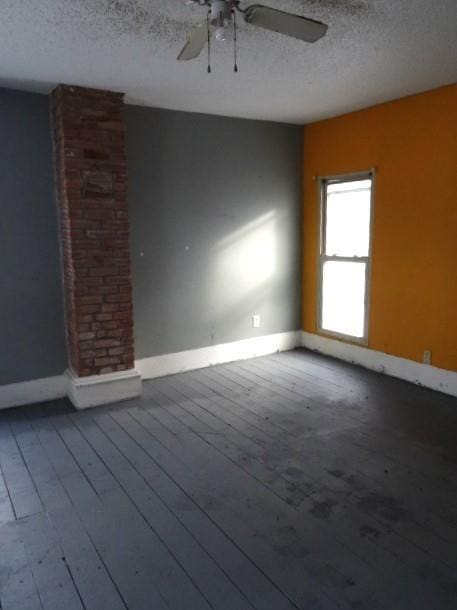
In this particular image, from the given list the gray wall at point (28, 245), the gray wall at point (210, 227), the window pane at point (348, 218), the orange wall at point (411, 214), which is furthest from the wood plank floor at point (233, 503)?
the window pane at point (348, 218)

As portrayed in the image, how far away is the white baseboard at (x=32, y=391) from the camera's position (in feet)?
12.4

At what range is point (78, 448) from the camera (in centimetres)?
308

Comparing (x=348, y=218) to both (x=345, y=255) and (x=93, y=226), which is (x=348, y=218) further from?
(x=93, y=226)

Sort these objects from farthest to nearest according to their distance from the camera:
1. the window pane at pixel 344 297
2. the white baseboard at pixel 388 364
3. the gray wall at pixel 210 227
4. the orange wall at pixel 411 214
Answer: the window pane at pixel 344 297 → the gray wall at pixel 210 227 → the white baseboard at pixel 388 364 → the orange wall at pixel 411 214

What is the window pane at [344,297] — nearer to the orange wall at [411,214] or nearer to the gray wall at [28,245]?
the orange wall at [411,214]

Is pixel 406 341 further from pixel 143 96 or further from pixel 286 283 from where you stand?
pixel 143 96

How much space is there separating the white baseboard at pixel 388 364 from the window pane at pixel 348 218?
3.19 feet

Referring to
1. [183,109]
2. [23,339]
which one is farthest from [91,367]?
[183,109]

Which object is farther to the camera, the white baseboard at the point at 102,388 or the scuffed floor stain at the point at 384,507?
the white baseboard at the point at 102,388

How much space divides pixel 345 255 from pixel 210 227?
55.8 inches

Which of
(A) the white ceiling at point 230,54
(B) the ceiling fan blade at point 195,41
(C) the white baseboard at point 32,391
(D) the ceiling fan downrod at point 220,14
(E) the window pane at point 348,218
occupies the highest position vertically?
(A) the white ceiling at point 230,54

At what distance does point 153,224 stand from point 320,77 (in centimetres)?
189

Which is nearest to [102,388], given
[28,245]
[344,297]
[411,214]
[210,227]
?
[28,245]

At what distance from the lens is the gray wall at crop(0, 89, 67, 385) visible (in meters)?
3.63
